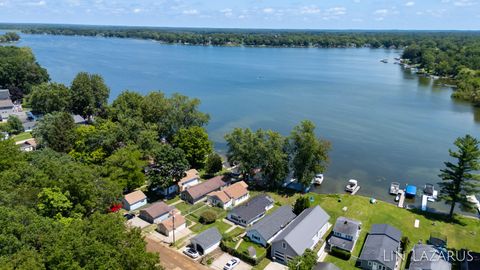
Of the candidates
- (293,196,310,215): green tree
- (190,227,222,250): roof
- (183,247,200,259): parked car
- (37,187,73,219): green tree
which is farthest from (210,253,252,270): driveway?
(37,187,73,219): green tree

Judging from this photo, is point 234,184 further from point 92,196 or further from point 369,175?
A: point 369,175

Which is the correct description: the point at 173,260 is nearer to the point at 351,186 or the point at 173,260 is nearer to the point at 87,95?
the point at 351,186

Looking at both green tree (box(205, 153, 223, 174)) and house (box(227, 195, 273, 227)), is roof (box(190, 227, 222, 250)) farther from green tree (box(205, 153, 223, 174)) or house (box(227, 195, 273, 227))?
green tree (box(205, 153, 223, 174))

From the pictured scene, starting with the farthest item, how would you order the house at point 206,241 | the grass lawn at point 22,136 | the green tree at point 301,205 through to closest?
the grass lawn at point 22,136 < the green tree at point 301,205 < the house at point 206,241

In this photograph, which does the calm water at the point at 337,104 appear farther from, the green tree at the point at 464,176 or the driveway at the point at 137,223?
the driveway at the point at 137,223

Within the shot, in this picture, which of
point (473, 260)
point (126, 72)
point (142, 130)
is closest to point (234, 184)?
point (142, 130)

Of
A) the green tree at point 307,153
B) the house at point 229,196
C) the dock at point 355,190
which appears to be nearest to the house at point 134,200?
the house at point 229,196
